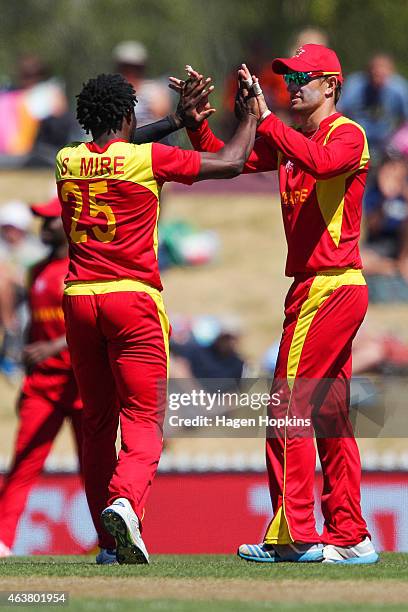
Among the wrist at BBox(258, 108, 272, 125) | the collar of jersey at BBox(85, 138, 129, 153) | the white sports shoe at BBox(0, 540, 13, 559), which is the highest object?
the wrist at BBox(258, 108, 272, 125)

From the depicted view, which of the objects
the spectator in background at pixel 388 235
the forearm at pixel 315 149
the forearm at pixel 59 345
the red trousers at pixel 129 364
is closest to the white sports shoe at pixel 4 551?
the forearm at pixel 59 345

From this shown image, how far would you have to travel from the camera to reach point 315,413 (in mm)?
7363

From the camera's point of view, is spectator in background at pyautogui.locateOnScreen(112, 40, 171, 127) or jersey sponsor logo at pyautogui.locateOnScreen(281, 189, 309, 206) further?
spectator in background at pyautogui.locateOnScreen(112, 40, 171, 127)

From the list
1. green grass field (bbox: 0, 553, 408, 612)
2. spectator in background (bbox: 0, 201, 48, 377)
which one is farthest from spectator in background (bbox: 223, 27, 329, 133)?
green grass field (bbox: 0, 553, 408, 612)

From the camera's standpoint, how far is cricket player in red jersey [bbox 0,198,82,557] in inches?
351

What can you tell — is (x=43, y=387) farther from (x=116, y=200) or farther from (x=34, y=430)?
(x=116, y=200)

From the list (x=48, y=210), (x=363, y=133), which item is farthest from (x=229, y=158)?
(x=48, y=210)

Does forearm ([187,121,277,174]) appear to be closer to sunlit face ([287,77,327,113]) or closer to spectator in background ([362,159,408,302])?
sunlit face ([287,77,327,113])

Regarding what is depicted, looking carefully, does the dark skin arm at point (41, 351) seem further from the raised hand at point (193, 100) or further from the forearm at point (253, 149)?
the raised hand at point (193, 100)

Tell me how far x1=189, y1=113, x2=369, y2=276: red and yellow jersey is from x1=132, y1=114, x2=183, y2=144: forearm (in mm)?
494

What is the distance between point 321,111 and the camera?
7414 millimetres

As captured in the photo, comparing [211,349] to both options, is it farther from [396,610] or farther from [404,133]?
[396,610]

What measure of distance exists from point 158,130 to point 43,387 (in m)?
2.25

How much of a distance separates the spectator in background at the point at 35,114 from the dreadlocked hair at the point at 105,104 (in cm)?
1093
